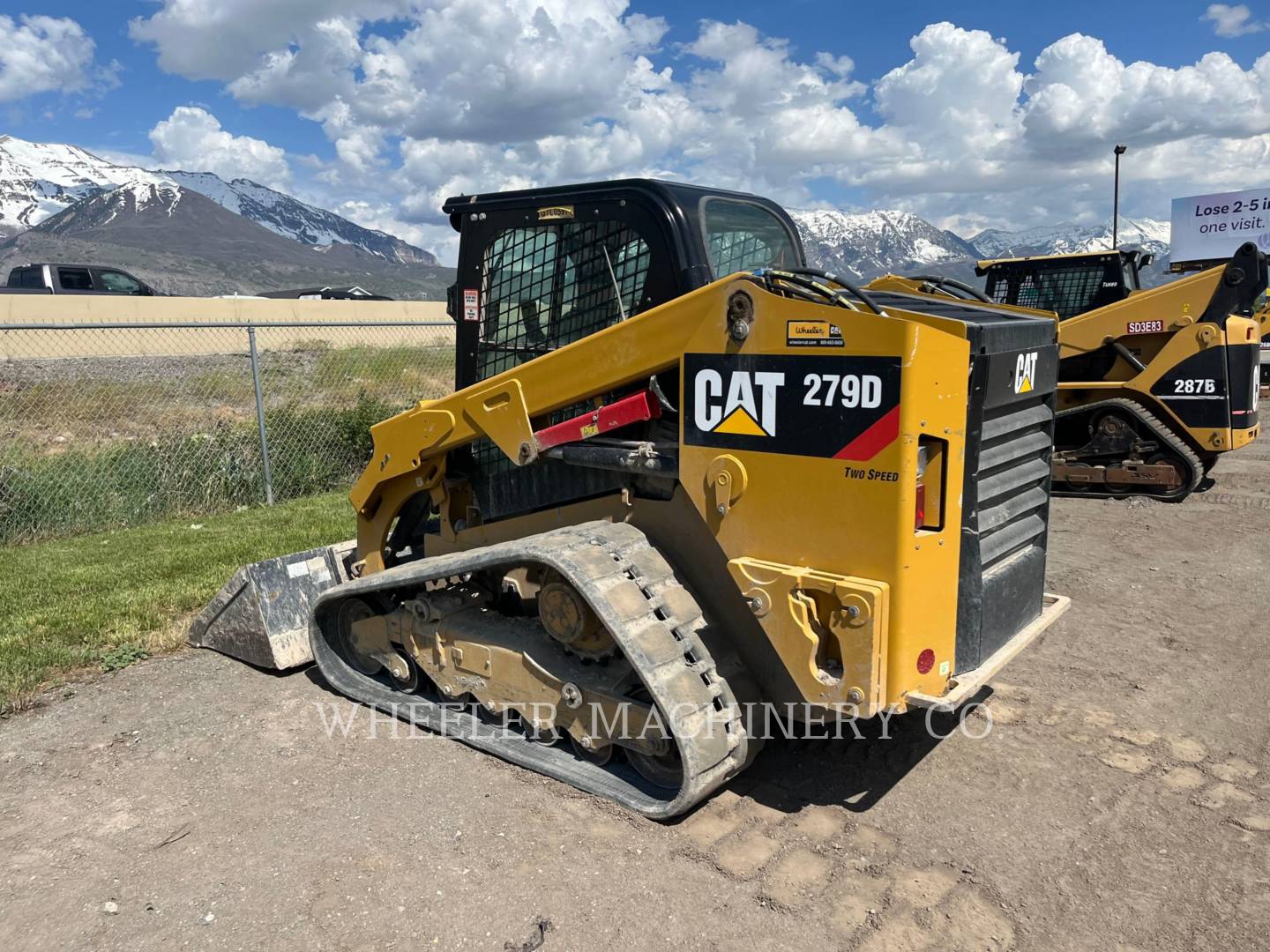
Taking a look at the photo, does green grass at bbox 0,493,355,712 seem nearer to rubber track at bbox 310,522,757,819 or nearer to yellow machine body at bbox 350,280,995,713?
rubber track at bbox 310,522,757,819

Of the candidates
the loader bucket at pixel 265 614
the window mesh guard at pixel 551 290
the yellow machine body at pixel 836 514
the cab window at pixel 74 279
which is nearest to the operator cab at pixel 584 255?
the window mesh guard at pixel 551 290

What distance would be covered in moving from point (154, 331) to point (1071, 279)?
729 inches

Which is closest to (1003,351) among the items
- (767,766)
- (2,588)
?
(767,766)

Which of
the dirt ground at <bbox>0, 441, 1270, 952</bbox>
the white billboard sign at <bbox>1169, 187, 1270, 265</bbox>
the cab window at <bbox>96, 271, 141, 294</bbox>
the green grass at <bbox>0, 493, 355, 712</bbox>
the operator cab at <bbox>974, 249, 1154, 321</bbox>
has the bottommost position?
the dirt ground at <bbox>0, 441, 1270, 952</bbox>

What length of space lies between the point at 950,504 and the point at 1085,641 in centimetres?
271

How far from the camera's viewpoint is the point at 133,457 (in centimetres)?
870

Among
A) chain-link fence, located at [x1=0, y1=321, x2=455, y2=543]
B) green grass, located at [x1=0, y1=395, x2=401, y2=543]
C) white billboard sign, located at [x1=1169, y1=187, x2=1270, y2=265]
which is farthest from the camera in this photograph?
white billboard sign, located at [x1=1169, y1=187, x2=1270, y2=265]

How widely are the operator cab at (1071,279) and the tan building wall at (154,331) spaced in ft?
27.3

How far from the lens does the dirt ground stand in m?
2.91

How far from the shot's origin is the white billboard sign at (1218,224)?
34500mm

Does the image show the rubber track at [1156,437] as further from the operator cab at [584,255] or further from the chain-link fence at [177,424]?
the chain-link fence at [177,424]

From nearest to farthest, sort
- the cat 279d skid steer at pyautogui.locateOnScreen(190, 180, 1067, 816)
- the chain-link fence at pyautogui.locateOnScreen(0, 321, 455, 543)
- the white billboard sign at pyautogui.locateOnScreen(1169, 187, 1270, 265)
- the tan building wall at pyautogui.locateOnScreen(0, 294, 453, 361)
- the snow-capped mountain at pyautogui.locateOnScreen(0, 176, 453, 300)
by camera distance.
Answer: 1. the cat 279d skid steer at pyautogui.locateOnScreen(190, 180, 1067, 816)
2. the chain-link fence at pyautogui.locateOnScreen(0, 321, 455, 543)
3. the tan building wall at pyautogui.locateOnScreen(0, 294, 453, 361)
4. the white billboard sign at pyautogui.locateOnScreen(1169, 187, 1270, 265)
5. the snow-capped mountain at pyautogui.locateOnScreen(0, 176, 453, 300)

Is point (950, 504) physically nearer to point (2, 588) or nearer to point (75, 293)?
point (2, 588)

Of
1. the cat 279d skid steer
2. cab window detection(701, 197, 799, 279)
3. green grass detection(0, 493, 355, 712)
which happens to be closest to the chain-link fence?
green grass detection(0, 493, 355, 712)
